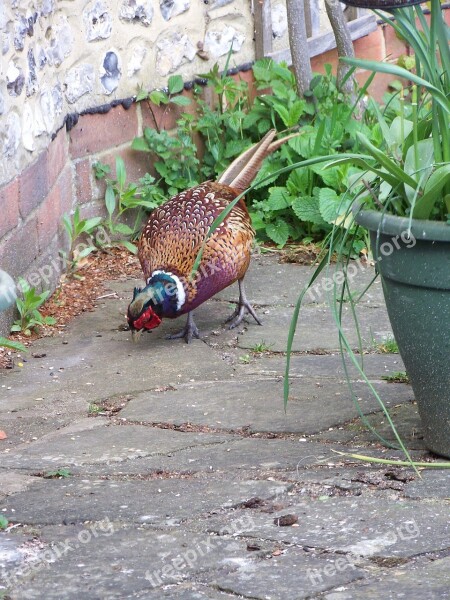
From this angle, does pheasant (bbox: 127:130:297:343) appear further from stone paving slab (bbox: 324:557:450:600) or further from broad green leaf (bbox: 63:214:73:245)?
stone paving slab (bbox: 324:557:450:600)

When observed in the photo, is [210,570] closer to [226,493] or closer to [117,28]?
[226,493]

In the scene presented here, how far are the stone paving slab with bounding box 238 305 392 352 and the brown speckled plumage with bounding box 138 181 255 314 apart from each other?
30cm

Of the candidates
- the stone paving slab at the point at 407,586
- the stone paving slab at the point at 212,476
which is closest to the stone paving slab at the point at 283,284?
the stone paving slab at the point at 212,476

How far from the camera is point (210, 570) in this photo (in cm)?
265

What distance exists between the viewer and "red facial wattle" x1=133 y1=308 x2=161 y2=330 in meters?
4.82

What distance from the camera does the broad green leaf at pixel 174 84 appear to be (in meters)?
6.63

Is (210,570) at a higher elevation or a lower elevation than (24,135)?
lower

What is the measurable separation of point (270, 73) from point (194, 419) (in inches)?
152

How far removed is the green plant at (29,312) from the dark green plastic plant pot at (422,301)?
2224 millimetres

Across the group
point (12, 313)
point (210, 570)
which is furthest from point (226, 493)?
point (12, 313)

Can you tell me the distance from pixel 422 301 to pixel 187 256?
1.98 metres

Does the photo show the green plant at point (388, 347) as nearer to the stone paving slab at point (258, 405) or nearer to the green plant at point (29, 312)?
the stone paving slab at point (258, 405)

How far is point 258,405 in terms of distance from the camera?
13.2ft

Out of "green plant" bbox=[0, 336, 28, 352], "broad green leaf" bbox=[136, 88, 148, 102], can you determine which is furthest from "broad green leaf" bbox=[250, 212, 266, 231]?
"green plant" bbox=[0, 336, 28, 352]
